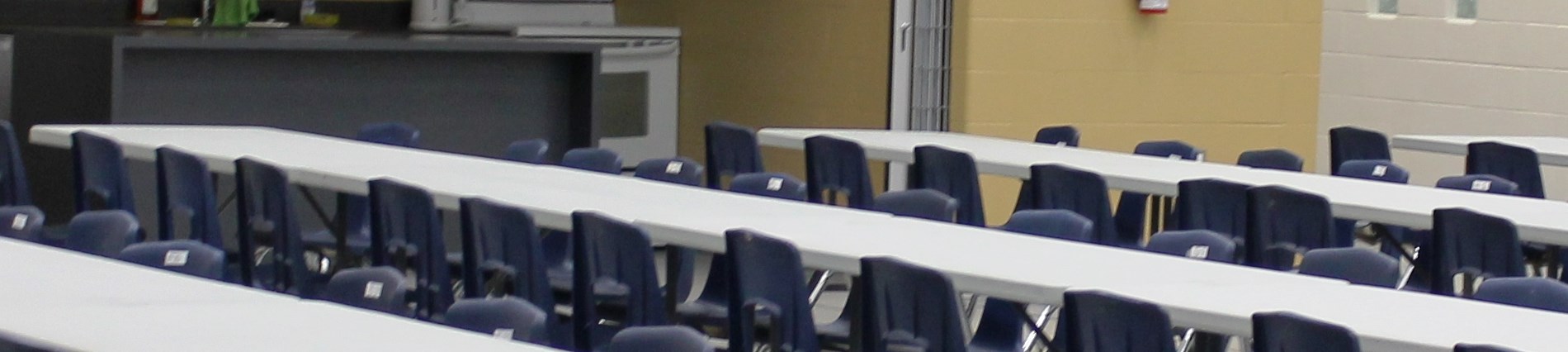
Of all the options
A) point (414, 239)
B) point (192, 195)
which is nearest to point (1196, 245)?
point (414, 239)

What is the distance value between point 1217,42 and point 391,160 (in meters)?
4.16

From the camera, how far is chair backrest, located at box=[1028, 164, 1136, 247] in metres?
6.80

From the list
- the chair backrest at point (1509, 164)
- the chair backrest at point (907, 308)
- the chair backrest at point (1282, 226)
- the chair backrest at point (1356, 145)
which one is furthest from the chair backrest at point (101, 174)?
the chair backrest at point (1509, 164)

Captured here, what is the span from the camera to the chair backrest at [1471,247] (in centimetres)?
577

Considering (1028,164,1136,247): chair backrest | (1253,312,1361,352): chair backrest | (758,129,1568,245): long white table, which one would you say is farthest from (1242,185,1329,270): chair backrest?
(1253,312,1361,352): chair backrest

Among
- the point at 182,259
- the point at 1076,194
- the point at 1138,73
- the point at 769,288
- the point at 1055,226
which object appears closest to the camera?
the point at 182,259

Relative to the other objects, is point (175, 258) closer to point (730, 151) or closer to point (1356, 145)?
point (730, 151)

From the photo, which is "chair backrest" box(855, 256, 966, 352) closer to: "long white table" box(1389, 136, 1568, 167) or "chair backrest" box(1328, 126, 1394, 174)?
"long white table" box(1389, 136, 1568, 167)

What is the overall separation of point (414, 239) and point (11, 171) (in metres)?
1.97

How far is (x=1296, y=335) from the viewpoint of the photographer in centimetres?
389

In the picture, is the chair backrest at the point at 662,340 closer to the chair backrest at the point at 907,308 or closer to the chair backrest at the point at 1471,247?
the chair backrest at the point at 907,308

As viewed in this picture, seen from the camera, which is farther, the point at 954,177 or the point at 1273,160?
the point at 1273,160

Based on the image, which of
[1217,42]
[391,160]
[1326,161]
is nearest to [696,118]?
[1217,42]

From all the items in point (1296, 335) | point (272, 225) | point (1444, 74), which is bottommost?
point (272, 225)
